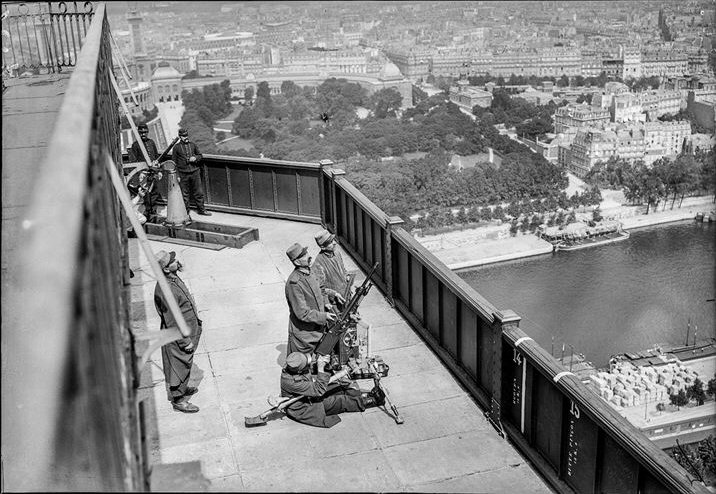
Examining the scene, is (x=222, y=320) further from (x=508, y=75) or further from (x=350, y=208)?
(x=508, y=75)

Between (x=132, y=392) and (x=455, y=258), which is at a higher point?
(x=132, y=392)

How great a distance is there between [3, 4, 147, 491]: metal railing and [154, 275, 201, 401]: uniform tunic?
3.20 m

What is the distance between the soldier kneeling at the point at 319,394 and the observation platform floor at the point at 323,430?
9cm

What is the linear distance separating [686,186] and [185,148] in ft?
315

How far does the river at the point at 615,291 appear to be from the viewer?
61594 millimetres

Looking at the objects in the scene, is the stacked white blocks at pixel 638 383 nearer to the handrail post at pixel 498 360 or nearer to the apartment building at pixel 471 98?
the handrail post at pixel 498 360

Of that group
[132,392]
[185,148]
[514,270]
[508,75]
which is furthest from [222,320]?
[508,75]

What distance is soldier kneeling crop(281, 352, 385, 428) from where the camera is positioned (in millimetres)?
6672

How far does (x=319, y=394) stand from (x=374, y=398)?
25.2 inches

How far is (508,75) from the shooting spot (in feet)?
643

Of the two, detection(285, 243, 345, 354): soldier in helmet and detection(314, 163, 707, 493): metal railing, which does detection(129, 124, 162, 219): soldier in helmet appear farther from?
detection(285, 243, 345, 354): soldier in helmet

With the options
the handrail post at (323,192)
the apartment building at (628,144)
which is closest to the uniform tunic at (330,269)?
the handrail post at (323,192)

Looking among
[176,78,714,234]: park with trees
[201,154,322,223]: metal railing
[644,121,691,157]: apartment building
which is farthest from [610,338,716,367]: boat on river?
[644,121,691,157]: apartment building

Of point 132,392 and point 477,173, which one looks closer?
point 132,392
